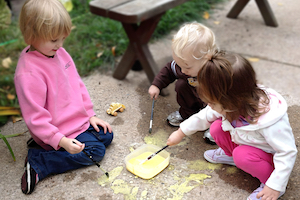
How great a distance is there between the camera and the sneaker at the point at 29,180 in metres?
1.71

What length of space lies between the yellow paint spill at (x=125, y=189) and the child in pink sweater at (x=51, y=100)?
0.22 meters

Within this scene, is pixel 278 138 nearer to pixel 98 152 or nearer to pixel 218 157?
pixel 218 157

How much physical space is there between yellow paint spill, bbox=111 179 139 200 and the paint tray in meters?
0.09

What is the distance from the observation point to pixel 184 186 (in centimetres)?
174

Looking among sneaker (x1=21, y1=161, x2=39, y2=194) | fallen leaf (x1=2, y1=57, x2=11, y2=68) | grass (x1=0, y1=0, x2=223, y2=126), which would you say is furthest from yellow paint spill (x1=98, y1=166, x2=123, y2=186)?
fallen leaf (x1=2, y1=57, x2=11, y2=68)

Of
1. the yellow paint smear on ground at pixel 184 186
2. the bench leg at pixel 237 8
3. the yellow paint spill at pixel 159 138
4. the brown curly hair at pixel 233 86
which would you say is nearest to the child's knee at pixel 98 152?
the yellow paint spill at pixel 159 138

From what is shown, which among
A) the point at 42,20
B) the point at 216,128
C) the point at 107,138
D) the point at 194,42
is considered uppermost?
the point at 42,20

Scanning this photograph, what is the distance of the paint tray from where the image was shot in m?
1.80

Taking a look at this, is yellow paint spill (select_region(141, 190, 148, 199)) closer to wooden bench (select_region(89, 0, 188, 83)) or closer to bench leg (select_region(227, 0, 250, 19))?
wooden bench (select_region(89, 0, 188, 83))

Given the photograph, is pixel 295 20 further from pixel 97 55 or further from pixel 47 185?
pixel 47 185

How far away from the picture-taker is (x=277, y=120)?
1429 mm

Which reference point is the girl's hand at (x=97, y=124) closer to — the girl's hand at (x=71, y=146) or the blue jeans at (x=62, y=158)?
the blue jeans at (x=62, y=158)

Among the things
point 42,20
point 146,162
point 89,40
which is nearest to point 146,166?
point 146,162

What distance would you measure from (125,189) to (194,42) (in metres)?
0.93
